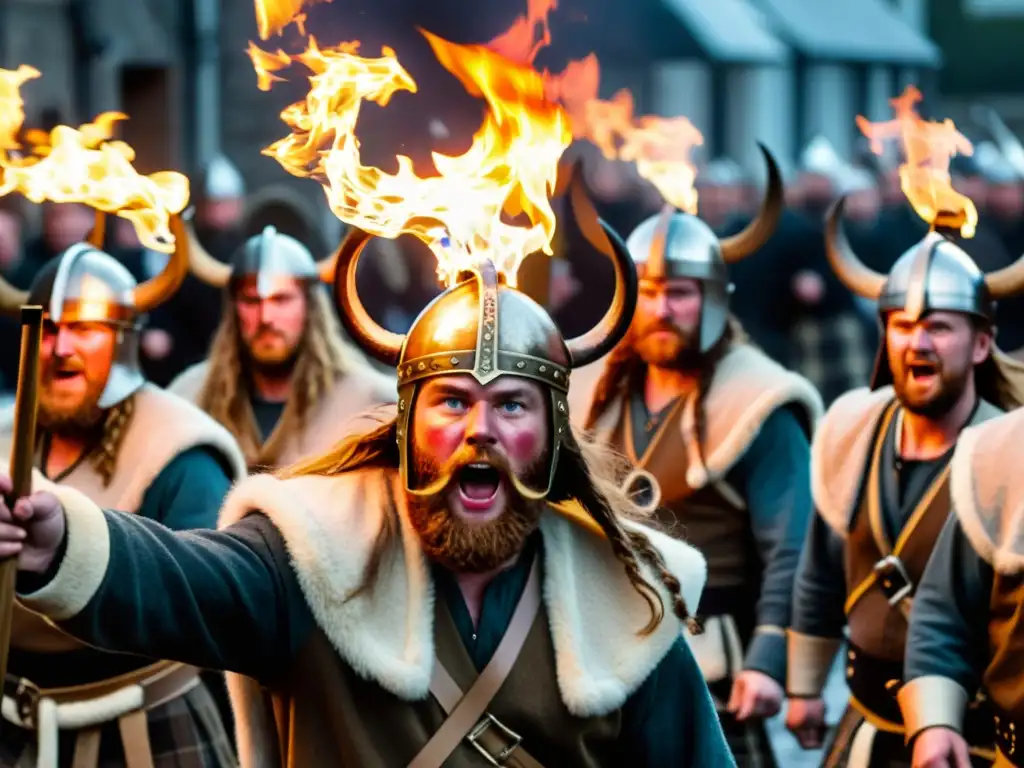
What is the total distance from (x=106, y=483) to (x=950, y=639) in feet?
7.70

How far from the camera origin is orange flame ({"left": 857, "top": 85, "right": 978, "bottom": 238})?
8.48m

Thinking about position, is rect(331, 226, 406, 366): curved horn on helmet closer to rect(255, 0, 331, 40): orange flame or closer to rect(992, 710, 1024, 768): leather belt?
rect(255, 0, 331, 40): orange flame

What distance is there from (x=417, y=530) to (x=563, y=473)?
17.6 inches

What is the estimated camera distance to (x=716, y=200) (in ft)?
58.3

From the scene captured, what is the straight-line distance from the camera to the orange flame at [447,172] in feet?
19.9

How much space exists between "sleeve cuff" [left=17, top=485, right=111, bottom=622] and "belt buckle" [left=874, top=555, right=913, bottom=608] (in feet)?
10.9

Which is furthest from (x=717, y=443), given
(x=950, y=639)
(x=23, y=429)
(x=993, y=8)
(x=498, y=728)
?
(x=993, y=8)

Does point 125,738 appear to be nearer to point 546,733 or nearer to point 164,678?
point 164,678

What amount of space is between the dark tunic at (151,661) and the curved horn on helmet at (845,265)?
2.21 meters

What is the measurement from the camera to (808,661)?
834cm

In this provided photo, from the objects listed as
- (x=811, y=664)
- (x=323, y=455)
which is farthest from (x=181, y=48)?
(x=323, y=455)

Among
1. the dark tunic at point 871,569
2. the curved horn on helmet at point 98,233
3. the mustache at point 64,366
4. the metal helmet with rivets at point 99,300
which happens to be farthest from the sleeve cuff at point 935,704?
the curved horn on helmet at point 98,233

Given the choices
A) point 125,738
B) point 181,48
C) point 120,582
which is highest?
point 181,48

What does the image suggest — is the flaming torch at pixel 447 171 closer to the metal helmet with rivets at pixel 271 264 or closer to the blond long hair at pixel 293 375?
the blond long hair at pixel 293 375
